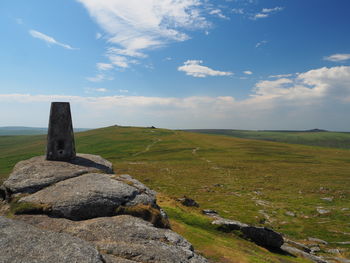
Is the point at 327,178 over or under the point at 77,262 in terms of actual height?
under

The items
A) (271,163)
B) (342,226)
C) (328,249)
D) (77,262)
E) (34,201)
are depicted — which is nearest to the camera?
(77,262)

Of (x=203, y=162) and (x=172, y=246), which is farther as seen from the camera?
(x=203, y=162)

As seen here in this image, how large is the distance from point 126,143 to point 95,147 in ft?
66.7

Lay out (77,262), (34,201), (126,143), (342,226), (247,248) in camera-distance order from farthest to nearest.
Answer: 1. (126,143)
2. (342,226)
3. (247,248)
4. (34,201)
5. (77,262)

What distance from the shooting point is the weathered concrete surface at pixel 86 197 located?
60.4 ft

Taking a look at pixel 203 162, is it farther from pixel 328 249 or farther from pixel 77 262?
pixel 77 262

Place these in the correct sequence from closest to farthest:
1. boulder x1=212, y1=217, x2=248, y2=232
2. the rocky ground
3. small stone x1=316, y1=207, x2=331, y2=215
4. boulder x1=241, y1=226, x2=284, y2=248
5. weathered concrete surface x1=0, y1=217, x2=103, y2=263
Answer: weathered concrete surface x1=0, y1=217, x2=103, y2=263 → the rocky ground → boulder x1=241, y1=226, x2=284, y2=248 → boulder x1=212, y1=217, x2=248, y2=232 → small stone x1=316, y1=207, x2=331, y2=215

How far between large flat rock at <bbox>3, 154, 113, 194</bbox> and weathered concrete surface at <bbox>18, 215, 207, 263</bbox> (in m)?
4.50

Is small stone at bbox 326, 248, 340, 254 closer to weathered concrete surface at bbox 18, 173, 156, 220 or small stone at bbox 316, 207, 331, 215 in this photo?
small stone at bbox 316, 207, 331, 215

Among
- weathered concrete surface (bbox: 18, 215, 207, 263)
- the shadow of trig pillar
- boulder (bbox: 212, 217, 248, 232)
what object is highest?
the shadow of trig pillar

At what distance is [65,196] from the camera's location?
1928 cm

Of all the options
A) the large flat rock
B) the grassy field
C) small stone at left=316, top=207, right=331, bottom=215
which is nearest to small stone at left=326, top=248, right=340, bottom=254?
the grassy field

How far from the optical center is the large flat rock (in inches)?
854

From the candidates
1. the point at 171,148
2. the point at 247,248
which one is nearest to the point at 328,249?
the point at 247,248
